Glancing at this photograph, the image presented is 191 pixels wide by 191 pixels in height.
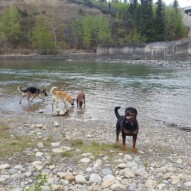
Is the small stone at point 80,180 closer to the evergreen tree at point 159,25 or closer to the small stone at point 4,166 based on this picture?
the small stone at point 4,166

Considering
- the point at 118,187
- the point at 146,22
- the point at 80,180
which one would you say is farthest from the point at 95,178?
the point at 146,22

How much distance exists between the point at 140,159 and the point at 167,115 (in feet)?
38.5

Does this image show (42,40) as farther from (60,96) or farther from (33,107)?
(60,96)

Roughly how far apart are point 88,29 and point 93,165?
107 meters

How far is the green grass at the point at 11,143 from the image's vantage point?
10.2 metres

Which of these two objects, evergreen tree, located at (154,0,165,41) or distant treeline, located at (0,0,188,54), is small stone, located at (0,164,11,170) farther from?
evergreen tree, located at (154,0,165,41)

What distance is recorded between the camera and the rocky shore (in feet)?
25.8

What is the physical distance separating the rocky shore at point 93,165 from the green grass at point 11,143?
256mm

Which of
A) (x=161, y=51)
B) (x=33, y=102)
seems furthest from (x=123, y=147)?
(x=161, y=51)

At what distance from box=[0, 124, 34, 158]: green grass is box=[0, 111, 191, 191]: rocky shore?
26 cm

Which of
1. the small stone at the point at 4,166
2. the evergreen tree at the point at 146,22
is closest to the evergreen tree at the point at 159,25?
the evergreen tree at the point at 146,22

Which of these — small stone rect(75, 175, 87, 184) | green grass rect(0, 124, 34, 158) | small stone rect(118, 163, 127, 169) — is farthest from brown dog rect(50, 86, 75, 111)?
small stone rect(75, 175, 87, 184)

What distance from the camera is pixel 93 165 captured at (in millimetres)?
9227

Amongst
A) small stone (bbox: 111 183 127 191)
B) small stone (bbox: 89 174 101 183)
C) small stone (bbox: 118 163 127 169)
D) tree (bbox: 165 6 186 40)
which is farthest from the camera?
tree (bbox: 165 6 186 40)
